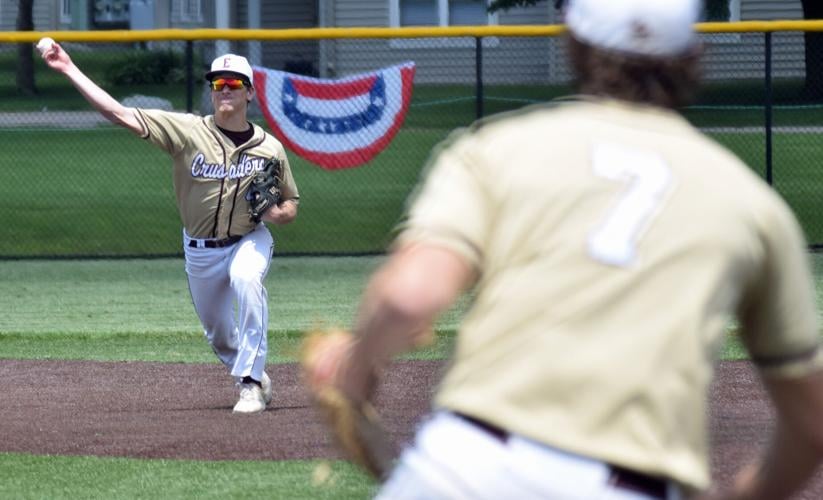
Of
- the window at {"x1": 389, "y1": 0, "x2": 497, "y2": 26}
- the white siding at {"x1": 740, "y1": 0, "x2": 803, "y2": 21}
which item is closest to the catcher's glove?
the white siding at {"x1": 740, "y1": 0, "x2": 803, "y2": 21}

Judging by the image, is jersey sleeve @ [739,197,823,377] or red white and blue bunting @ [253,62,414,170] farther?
red white and blue bunting @ [253,62,414,170]

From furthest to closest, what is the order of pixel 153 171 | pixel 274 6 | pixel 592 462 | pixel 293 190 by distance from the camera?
pixel 274 6 → pixel 153 171 → pixel 293 190 → pixel 592 462

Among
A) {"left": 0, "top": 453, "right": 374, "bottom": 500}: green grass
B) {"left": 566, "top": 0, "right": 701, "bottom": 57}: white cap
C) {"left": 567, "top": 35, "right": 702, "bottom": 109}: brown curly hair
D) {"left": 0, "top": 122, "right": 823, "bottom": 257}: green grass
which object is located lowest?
{"left": 0, "top": 122, "right": 823, "bottom": 257}: green grass

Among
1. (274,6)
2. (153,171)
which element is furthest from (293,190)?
(274,6)

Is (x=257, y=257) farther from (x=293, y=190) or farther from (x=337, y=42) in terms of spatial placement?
(x=337, y=42)

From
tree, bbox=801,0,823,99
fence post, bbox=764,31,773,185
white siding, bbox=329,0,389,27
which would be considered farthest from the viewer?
white siding, bbox=329,0,389,27

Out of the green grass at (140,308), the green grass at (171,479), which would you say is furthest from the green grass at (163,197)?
the green grass at (171,479)

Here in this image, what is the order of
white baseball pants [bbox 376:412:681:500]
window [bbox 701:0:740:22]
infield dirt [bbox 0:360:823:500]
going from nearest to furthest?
white baseball pants [bbox 376:412:681:500] < infield dirt [bbox 0:360:823:500] < window [bbox 701:0:740:22]

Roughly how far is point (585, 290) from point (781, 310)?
33 cm

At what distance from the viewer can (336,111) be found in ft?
48.9

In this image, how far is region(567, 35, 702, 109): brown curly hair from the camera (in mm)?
2389

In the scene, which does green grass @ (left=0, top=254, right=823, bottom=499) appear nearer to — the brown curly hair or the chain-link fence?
the chain-link fence

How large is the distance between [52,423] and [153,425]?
523 millimetres

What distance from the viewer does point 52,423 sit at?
7828 mm
